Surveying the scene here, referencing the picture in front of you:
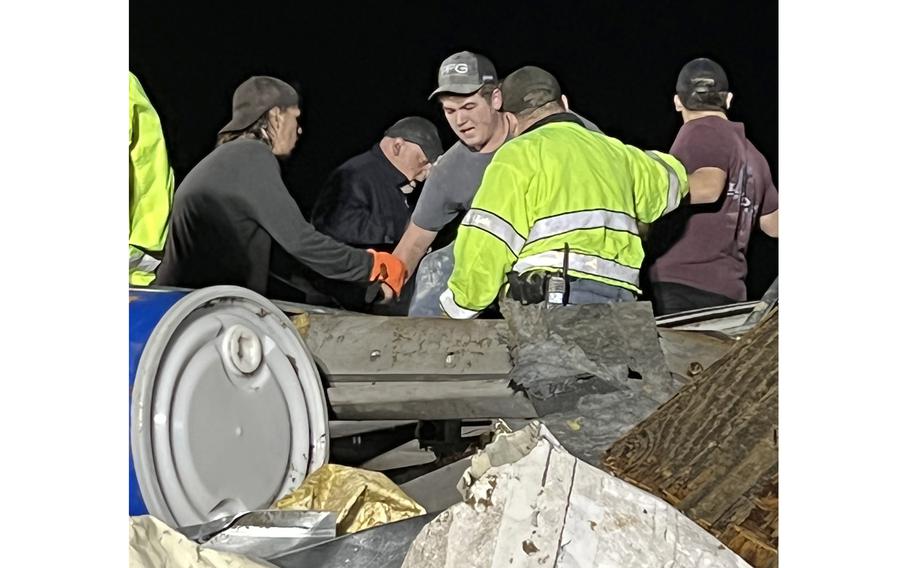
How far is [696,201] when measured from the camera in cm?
249

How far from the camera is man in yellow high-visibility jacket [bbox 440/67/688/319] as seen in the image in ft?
8.01

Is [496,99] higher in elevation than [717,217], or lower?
higher

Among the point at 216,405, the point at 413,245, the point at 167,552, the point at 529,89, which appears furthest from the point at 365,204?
the point at 167,552

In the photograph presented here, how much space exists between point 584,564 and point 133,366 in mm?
1017

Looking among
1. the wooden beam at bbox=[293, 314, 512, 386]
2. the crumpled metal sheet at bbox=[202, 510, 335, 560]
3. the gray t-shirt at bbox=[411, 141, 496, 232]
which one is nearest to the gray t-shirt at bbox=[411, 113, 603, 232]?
the gray t-shirt at bbox=[411, 141, 496, 232]

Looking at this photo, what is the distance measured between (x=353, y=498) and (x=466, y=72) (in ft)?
2.98

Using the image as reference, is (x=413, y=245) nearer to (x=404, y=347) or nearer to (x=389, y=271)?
(x=389, y=271)

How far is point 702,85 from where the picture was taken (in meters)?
2.45

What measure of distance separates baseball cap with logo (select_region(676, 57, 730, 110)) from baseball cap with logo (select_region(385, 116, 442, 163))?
20.1 inches

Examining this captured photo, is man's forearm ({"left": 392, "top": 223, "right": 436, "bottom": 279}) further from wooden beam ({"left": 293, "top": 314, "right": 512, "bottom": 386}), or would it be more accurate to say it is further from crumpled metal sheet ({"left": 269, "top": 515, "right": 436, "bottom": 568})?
crumpled metal sheet ({"left": 269, "top": 515, "right": 436, "bottom": 568})

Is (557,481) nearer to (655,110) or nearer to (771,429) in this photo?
(771,429)

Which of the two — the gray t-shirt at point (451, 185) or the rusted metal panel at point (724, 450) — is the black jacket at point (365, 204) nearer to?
the gray t-shirt at point (451, 185)

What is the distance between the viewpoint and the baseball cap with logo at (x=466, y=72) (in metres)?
2.48

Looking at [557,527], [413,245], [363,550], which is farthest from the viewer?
[413,245]
